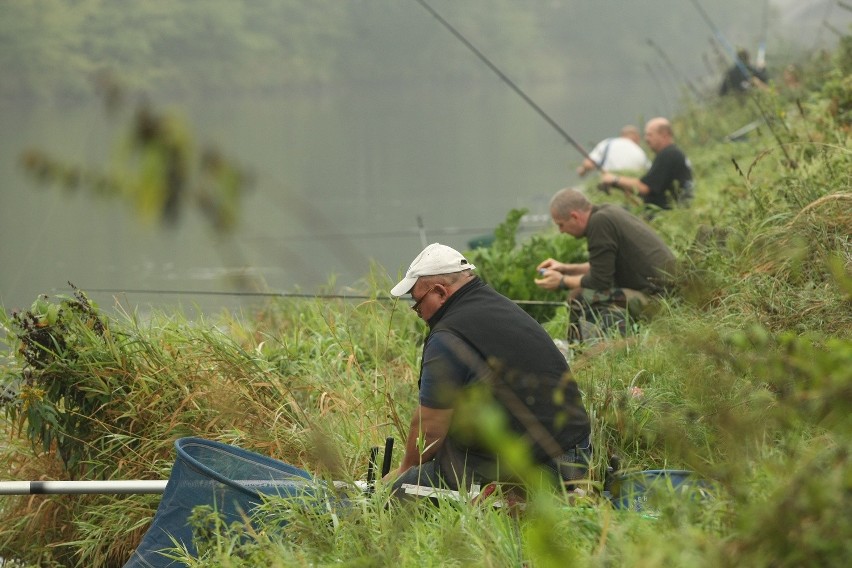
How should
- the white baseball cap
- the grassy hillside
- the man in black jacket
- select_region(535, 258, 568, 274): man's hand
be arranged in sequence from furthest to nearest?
the man in black jacket
select_region(535, 258, 568, 274): man's hand
the white baseball cap
the grassy hillside

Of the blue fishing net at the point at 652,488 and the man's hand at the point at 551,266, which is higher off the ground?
the blue fishing net at the point at 652,488

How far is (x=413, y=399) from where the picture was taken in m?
5.08

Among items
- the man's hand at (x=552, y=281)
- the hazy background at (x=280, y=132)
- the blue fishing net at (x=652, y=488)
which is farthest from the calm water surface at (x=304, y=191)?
the man's hand at (x=552, y=281)

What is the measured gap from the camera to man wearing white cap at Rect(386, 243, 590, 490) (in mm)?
3277

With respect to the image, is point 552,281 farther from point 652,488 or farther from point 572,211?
point 652,488

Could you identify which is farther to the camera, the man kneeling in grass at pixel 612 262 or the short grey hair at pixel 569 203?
the short grey hair at pixel 569 203

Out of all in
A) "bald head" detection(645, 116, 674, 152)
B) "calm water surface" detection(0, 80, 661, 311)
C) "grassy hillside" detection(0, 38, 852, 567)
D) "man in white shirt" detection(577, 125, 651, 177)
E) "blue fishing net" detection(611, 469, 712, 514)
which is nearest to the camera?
"calm water surface" detection(0, 80, 661, 311)

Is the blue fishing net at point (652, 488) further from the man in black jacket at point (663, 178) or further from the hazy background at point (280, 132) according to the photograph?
the man in black jacket at point (663, 178)

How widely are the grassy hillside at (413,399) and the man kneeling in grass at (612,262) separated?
0.23 m

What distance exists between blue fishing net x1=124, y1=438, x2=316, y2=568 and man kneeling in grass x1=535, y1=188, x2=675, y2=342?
2.53 meters

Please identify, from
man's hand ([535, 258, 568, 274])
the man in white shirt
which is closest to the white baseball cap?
man's hand ([535, 258, 568, 274])

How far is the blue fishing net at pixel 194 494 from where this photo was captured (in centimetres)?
336

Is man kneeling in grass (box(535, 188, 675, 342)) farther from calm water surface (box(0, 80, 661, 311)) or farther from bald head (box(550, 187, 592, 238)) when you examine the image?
calm water surface (box(0, 80, 661, 311))

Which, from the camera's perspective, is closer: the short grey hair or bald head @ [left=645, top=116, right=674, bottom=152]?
the short grey hair
